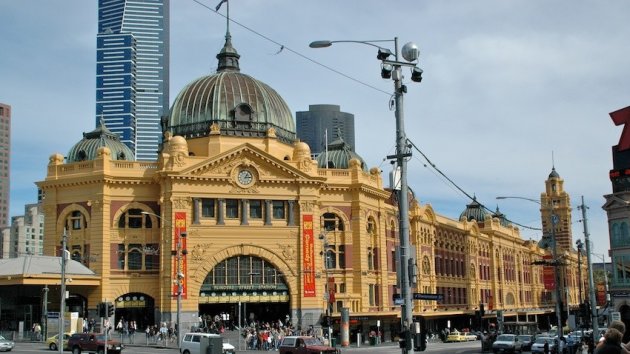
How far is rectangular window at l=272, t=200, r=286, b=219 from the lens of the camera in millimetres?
77750

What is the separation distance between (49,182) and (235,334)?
23.9 metres

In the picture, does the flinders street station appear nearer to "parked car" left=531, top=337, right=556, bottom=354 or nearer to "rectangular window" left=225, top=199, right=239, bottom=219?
"rectangular window" left=225, top=199, right=239, bottom=219

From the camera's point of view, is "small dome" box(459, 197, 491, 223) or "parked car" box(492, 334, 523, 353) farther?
"small dome" box(459, 197, 491, 223)

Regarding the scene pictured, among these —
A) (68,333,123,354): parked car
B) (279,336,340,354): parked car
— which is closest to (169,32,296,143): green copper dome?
(68,333,123,354): parked car

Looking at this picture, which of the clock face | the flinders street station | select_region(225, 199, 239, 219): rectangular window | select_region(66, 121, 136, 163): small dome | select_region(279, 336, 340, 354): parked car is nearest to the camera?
select_region(279, 336, 340, 354): parked car

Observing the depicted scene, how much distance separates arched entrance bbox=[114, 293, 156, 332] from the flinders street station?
12 centimetres

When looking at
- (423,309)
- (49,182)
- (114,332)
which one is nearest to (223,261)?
(114,332)

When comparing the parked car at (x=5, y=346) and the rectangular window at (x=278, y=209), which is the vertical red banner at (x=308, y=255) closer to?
the rectangular window at (x=278, y=209)

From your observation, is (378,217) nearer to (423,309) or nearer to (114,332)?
(423,309)

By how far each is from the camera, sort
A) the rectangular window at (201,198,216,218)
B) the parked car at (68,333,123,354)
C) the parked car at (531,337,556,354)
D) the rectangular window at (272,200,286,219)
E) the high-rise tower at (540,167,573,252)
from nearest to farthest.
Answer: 1. the parked car at (68,333,123,354)
2. the parked car at (531,337,556,354)
3. the rectangular window at (201,198,216,218)
4. the rectangular window at (272,200,286,219)
5. the high-rise tower at (540,167,573,252)

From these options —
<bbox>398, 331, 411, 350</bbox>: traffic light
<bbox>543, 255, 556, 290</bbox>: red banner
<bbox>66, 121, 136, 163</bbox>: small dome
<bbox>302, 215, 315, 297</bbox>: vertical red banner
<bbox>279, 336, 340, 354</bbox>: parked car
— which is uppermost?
<bbox>66, 121, 136, 163</bbox>: small dome

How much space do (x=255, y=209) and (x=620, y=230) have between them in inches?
1272

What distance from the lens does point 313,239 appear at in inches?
3071

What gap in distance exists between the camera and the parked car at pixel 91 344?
160 ft
